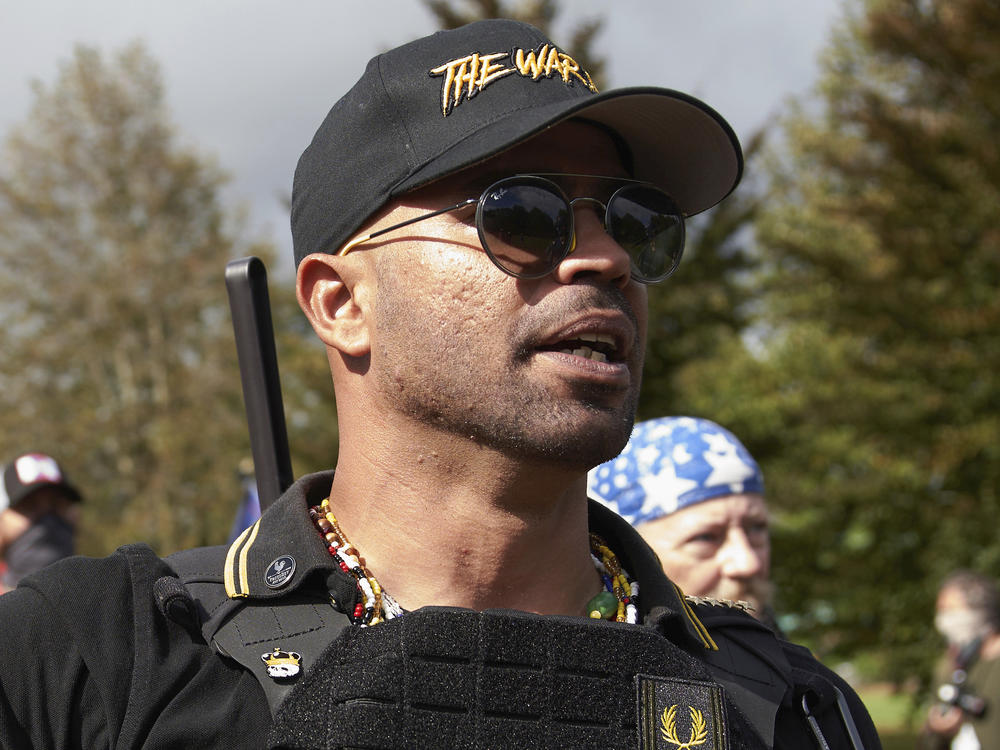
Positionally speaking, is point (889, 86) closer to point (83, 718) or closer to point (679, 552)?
point (679, 552)

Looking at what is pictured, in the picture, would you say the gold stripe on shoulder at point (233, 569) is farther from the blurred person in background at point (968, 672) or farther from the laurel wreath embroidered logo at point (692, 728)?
the blurred person in background at point (968, 672)

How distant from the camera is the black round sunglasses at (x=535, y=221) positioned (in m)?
2.02

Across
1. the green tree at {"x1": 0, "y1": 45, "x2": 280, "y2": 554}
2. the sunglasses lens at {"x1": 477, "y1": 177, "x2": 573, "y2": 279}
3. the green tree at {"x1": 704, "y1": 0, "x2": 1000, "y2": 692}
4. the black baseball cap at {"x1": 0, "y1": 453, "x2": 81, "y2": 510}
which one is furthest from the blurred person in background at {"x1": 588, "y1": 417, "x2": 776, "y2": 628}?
the green tree at {"x1": 0, "y1": 45, "x2": 280, "y2": 554}

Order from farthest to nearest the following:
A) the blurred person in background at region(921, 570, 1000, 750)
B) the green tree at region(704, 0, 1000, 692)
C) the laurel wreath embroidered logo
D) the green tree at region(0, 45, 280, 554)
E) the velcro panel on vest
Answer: the green tree at region(0, 45, 280, 554) → the green tree at region(704, 0, 1000, 692) → the blurred person in background at region(921, 570, 1000, 750) → the laurel wreath embroidered logo → the velcro panel on vest

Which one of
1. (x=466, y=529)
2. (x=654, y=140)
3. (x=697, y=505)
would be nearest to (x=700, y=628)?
(x=466, y=529)

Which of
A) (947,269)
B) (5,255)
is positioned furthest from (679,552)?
(5,255)

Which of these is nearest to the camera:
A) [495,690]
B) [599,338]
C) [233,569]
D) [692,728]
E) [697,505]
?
[495,690]

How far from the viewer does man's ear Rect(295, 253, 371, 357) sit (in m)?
2.19

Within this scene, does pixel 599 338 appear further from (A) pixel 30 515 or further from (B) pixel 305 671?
(A) pixel 30 515

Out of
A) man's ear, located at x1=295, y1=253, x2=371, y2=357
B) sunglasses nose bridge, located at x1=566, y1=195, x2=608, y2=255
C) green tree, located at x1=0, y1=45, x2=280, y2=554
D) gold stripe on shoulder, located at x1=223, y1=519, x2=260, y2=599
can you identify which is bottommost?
green tree, located at x1=0, y1=45, x2=280, y2=554

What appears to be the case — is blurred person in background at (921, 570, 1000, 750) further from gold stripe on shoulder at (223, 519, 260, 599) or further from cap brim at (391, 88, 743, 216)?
gold stripe on shoulder at (223, 519, 260, 599)

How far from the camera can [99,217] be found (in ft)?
76.8

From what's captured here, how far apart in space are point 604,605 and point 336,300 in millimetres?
747

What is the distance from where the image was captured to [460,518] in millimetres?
2086
